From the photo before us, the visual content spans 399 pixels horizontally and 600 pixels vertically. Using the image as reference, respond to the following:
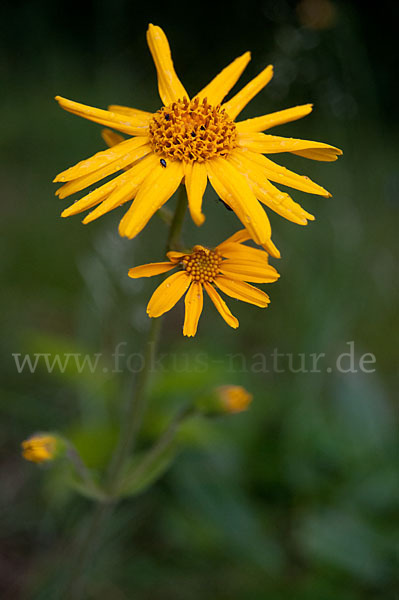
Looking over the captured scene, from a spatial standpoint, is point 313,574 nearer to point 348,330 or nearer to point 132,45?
point 348,330

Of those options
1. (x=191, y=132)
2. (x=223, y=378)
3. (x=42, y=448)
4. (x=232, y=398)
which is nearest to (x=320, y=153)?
(x=191, y=132)

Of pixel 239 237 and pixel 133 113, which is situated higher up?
pixel 133 113

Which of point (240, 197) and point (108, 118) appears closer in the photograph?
point (240, 197)

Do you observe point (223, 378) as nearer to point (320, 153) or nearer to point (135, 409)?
point (135, 409)

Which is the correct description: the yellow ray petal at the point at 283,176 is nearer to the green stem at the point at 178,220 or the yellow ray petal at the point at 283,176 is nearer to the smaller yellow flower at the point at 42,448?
the green stem at the point at 178,220

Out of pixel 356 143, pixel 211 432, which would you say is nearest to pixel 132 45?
pixel 356 143

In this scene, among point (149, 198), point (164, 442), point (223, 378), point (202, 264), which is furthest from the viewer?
point (223, 378)
